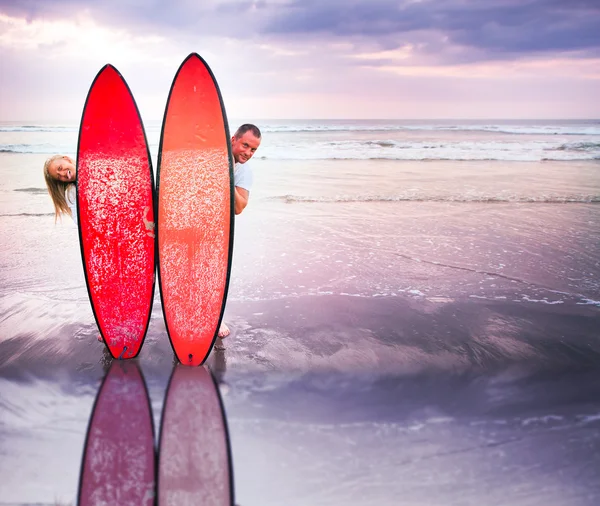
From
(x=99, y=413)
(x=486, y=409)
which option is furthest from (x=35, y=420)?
(x=486, y=409)

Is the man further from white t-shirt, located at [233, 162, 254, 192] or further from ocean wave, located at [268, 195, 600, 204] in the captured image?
ocean wave, located at [268, 195, 600, 204]

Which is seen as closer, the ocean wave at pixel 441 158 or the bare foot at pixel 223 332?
the bare foot at pixel 223 332

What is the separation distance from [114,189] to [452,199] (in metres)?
6.25

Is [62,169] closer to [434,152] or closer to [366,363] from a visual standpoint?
[366,363]

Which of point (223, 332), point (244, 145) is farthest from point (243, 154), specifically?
point (223, 332)

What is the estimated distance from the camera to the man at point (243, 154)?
2.77m

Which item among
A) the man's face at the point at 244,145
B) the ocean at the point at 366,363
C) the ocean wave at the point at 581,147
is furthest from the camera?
the ocean wave at the point at 581,147

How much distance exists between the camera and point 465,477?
1.86 meters

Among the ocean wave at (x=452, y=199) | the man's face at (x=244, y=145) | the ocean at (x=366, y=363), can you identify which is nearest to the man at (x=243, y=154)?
the man's face at (x=244, y=145)

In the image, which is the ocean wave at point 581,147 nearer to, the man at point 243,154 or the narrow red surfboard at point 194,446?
the man at point 243,154

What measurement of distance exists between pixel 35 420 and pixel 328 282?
7.65ft

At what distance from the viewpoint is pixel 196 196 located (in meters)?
2.59

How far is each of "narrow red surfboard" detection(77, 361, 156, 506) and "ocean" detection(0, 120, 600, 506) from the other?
0.05m

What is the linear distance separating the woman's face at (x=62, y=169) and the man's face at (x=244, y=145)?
0.94m
